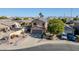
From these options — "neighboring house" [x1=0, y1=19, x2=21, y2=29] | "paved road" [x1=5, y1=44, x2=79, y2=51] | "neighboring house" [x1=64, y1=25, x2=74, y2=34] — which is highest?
"neighboring house" [x1=0, y1=19, x2=21, y2=29]

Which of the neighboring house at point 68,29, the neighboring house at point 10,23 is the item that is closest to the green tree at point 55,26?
the neighboring house at point 68,29

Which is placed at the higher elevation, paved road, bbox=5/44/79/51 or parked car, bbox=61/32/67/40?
parked car, bbox=61/32/67/40

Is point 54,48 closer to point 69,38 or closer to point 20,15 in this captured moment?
point 69,38

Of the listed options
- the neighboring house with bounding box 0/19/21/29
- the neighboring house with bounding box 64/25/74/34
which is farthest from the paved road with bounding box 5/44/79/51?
the neighboring house with bounding box 0/19/21/29

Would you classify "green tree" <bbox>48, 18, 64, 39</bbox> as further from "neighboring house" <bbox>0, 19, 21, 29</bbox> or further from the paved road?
"neighboring house" <bbox>0, 19, 21, 29</bbox>

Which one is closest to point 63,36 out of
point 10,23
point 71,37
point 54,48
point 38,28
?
point 71,37

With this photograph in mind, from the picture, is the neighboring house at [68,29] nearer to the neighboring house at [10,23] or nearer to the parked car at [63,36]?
the parked car at [63,36]
